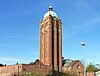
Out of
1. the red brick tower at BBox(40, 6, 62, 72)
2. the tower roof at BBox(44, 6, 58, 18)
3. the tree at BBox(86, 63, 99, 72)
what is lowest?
the tree at BBox(86, 63, 99, 72)

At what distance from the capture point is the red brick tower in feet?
344

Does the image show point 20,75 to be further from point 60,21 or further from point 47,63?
point 60,21

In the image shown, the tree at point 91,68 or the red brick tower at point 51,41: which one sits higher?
the red brick tower at point 51,41

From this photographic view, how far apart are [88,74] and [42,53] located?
23.0m

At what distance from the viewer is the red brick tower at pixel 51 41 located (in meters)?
105

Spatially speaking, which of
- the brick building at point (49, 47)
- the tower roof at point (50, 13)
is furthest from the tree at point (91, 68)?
the tower roof at point (50, 13)

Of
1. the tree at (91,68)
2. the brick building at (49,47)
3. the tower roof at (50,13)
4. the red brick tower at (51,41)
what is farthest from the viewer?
the tree at (91,68)

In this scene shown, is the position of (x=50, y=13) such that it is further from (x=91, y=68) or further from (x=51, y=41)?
(x=91, y=68)

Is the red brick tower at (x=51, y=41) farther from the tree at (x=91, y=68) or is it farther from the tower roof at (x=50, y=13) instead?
the tree at (x=91, y=68)

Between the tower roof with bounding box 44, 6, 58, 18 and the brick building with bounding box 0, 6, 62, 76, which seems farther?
the tower roof with bounding box 44, 6, 58, 18

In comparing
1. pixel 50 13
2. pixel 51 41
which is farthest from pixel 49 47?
pixel 50 13

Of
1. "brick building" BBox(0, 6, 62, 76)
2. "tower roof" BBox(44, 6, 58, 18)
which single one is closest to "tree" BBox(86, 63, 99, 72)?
"brick building" BBox(0, 6, 62, 76)

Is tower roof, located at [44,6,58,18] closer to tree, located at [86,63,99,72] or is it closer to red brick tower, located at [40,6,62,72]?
red brick tower, located at [40,6,62,72]

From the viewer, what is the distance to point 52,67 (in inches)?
4053
